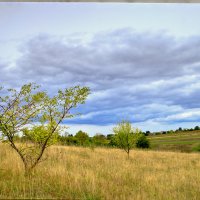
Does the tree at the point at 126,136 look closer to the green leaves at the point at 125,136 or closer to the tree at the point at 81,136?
the green leaves at the point at 125,136

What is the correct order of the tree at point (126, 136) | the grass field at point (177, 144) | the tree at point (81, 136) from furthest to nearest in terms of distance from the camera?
1. the grass field at point (177, 144)
2. the tree at point (81, 136)
3. the tree at point (126, 136)

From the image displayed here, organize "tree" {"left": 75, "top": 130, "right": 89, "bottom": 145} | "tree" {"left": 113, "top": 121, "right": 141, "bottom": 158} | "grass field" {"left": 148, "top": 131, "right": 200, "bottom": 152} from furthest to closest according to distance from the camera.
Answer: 1. "grass field" {"left": 148, "top": 131, "right": 200, "bottom": 152}
2. "tree" {"left": 75, "top": 130, "right": 89, "bottom": 145}
3. "tree" {"left": 113, "top": 121, "right": 141, "bottom": 158}

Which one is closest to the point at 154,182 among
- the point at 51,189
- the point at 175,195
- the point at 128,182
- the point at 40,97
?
the point at 128,182

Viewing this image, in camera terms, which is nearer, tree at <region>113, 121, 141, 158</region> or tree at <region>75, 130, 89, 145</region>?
tree at <region>113, 121, 141, 158</region>

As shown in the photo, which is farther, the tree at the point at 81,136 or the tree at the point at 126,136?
the tree at the point at 81,136

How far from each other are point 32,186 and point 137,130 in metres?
12.4

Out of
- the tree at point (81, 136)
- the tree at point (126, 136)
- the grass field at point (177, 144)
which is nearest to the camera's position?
the tree at point (126, 136)

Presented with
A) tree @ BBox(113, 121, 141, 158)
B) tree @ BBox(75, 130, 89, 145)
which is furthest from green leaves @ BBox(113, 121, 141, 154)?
tree @ BBox(75, 130, 89, 145)

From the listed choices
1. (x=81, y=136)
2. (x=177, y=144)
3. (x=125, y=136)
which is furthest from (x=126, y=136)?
(x=177, y=144)

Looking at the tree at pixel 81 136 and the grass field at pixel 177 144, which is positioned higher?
the tree at pixel 81 136

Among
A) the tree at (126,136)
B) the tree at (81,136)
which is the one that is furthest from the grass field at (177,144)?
the tree at (126,136)

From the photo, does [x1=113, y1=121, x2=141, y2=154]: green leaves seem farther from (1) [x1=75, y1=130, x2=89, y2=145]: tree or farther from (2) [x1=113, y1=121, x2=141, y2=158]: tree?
(1) [x1=75, y1=130, x2=89, y2=145]: tree

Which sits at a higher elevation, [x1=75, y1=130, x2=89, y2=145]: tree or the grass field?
[x1=75, y1=130, x2=89, y2=145]: tree

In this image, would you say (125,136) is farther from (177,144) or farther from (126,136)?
(177,144)
